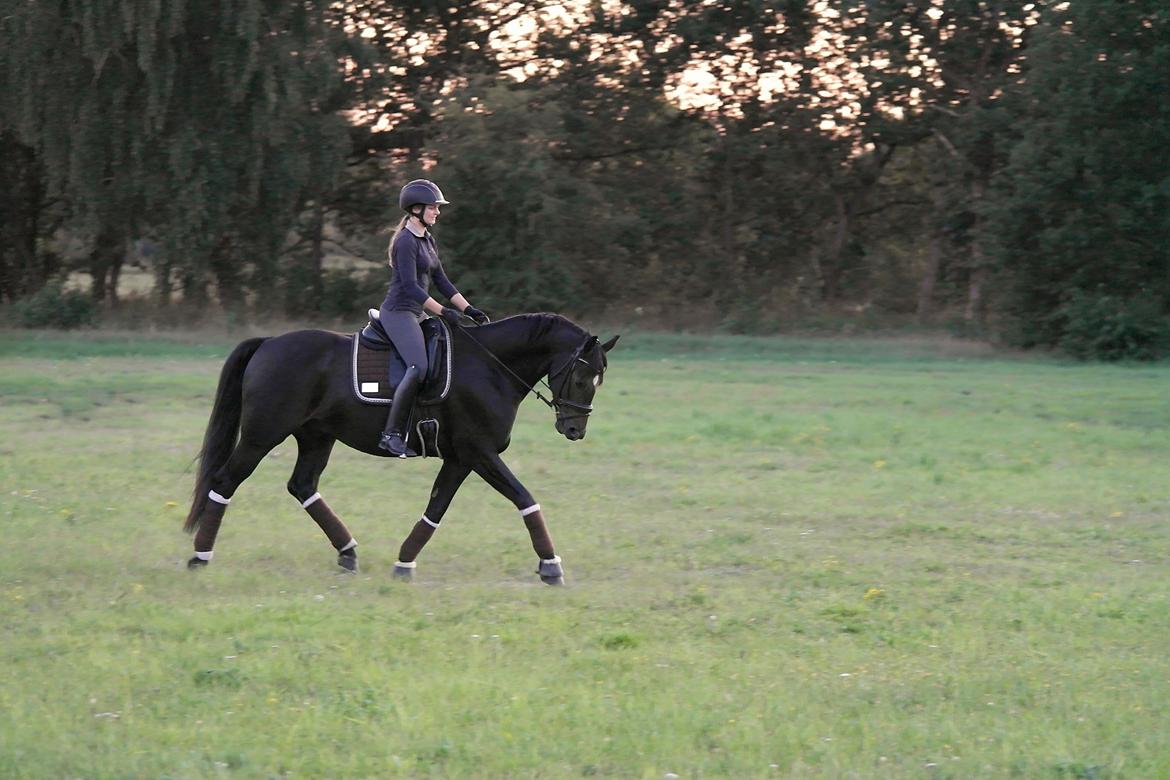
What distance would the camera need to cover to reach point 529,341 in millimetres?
10375

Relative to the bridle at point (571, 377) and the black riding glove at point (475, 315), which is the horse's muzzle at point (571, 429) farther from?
the black riding glove at point (475, 315)

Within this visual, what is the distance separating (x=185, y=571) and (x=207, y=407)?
11.7 m

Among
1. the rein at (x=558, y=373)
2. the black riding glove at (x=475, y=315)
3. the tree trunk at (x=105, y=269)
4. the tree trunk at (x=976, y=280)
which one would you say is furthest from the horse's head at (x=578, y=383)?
the tree trunk at (x=105, y=269)

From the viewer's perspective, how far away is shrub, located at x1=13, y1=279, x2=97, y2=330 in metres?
35.0

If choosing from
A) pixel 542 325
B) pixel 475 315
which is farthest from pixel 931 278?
pixel 475 315

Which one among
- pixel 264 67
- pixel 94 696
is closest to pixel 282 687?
pixel 94 696

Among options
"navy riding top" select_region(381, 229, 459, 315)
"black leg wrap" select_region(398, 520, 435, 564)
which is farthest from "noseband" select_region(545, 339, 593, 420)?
"black leg wrap" select_region(398, 520, 435, 564)

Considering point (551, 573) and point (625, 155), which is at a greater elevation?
point (625, 155)

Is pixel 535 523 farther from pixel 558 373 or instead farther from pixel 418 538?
pixel 558 373

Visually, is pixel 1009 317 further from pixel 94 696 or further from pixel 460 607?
pixel 94 696

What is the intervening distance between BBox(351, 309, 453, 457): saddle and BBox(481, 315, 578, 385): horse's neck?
1.18 feet

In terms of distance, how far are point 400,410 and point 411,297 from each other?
2.74ft

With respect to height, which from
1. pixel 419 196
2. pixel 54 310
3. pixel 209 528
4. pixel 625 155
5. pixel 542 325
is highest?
pixel 625 155

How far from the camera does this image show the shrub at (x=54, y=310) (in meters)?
35.0
